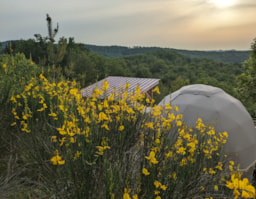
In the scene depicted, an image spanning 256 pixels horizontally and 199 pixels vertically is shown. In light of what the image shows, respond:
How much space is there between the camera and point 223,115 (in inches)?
303

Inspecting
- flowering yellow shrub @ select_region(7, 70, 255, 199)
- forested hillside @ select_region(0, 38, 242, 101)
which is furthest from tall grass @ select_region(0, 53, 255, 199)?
forested hillside @ select_region(0, 38, 242, 101)

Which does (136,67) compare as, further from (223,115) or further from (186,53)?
(186,53)

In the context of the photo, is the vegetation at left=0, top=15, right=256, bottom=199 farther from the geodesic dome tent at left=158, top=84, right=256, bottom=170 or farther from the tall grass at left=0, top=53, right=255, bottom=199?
the geodesic dome tent at left=158, top=84, right=256, bottom=170

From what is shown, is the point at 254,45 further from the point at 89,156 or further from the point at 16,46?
the point at 16,46

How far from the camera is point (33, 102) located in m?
4.50

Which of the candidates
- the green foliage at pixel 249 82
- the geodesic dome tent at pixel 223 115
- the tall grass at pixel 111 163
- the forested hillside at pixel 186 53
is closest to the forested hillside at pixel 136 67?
the geodesic dome tent at pixel 223 115

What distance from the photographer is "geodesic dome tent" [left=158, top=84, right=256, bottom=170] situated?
7.49m

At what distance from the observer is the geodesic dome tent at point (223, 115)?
7492 millimetres

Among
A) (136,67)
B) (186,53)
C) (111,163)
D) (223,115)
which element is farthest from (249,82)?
(186,53)

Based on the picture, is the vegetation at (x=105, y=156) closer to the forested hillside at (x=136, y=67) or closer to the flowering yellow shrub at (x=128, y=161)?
the flowering yellow shrub at (x=128, y=161)

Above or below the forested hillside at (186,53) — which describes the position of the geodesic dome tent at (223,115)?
below

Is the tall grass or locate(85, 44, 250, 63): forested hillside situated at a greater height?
locate(85, 44, 250, 63): forested hillside

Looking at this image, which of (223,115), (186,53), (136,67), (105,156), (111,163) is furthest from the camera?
(186,53)

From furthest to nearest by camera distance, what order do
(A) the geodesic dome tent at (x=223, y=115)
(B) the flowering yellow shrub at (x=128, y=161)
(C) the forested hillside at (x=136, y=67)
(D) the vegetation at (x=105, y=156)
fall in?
(C) the forested hillside at (x=136, y=67)
(A) the geodesic dome tent at (x=223, y=115)
(D) the vegetation at (x=105, y=156)
(B) the flowering yellow shrub at (x=128, y=161)
